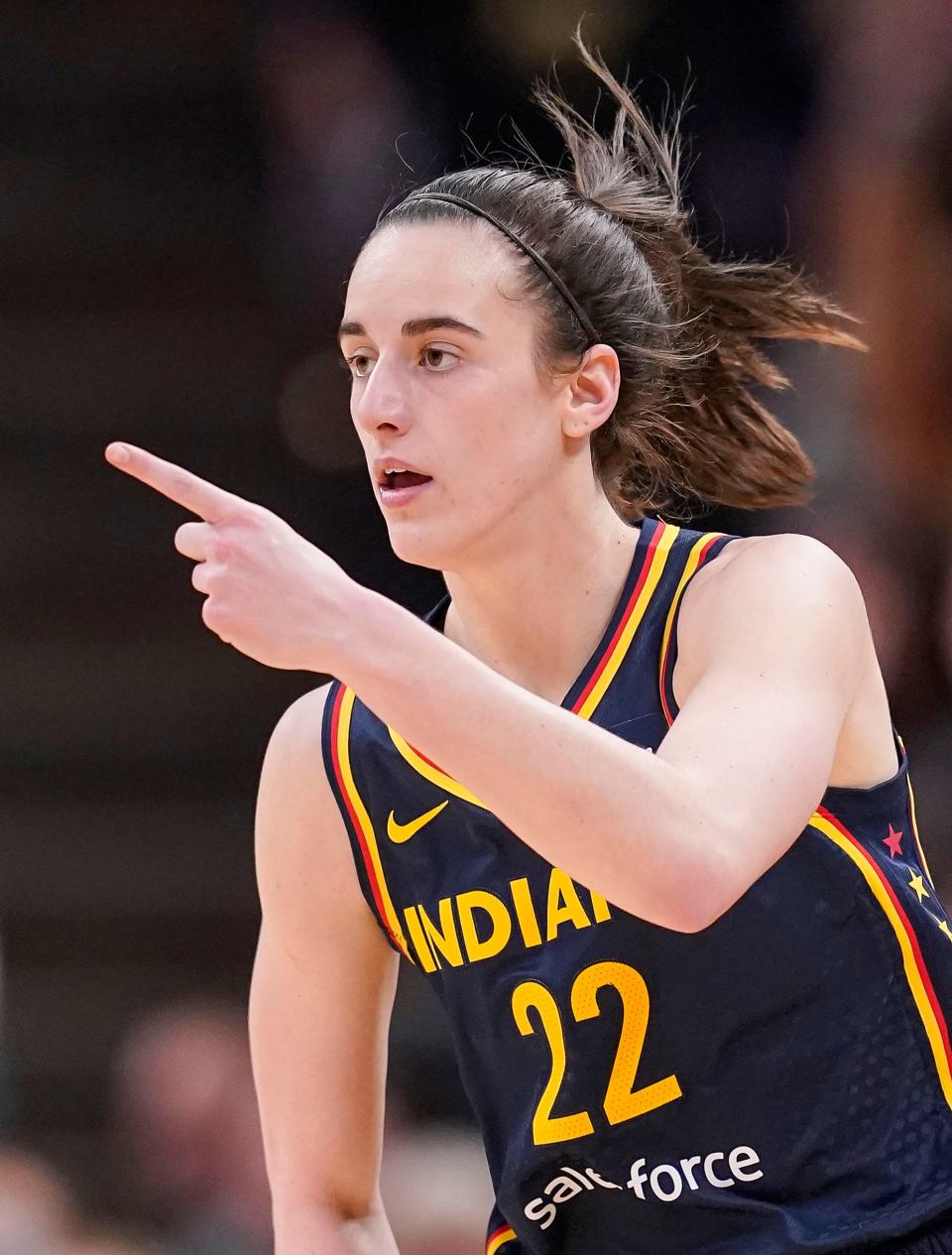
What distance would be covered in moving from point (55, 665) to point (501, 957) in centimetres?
281

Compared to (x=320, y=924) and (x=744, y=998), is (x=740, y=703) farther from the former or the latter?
Answer: (x=320, y=924)

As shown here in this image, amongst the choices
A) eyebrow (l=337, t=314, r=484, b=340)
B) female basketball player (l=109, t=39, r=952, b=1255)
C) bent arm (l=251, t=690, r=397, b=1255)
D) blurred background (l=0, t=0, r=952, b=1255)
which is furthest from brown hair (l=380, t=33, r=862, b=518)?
blurred background (l=0, t=0, r=952, b=1255)

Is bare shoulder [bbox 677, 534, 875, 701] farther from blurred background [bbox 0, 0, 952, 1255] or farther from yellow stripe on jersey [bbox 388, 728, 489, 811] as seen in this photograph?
blurred background [bbox 0, 0, 952, 1255]

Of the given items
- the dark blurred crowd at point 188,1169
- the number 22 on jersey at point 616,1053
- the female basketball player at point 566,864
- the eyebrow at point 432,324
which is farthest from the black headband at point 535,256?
the dark blurred crowd at point 188,1169

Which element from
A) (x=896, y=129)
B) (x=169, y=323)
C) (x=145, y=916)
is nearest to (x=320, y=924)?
(x=145, y=916)

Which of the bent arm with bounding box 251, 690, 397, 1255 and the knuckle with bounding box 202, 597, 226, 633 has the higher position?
the knuckle with bounding box 202, 597, 226, 633

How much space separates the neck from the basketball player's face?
0.03 meters

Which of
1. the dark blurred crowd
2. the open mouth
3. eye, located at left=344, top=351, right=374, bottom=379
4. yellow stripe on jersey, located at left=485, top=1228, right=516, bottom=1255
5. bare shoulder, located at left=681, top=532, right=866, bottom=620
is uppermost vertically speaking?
eye, located at left=344, top=351, right=374, bottom=379

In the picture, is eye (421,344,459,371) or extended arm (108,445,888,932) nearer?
extended arm (108,445,888,932)

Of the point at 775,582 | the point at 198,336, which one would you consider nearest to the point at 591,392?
the point at 775,582

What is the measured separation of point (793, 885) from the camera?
2072 millimetres

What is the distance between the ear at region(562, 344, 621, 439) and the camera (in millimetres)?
2291

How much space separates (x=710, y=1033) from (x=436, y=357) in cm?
89

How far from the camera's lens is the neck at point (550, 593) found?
7.46 ft
